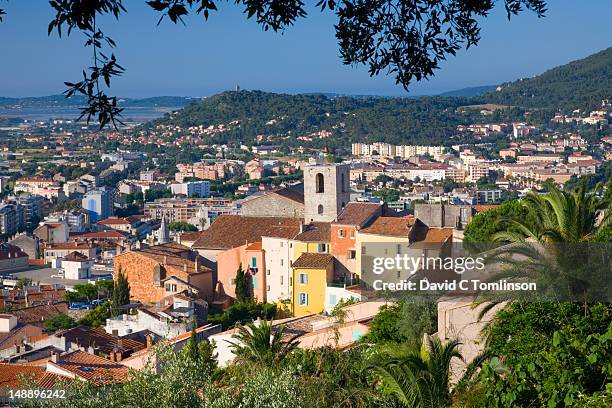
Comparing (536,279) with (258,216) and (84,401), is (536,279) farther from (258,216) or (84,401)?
(258,216)

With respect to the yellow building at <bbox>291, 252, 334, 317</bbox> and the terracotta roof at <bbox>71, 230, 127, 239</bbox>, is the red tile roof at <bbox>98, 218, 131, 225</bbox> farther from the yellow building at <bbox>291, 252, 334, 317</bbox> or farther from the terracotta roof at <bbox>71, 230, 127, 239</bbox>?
the yellow building at <bbox>291, 252, 334, 317</bbox>

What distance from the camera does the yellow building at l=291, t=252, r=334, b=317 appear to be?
18.4 metres

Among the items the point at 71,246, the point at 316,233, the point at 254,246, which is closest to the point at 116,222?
the point at 71,246

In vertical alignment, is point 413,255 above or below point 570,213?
below

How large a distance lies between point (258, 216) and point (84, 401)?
55.7 feet

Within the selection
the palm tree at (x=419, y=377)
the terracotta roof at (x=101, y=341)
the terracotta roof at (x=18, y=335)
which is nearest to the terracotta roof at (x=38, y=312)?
the terracotta roof at (x=18, y=335)

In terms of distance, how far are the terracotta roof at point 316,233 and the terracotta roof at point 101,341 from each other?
445cm

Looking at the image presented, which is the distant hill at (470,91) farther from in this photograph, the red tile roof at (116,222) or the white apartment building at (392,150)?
the red tile roof at (116,222)

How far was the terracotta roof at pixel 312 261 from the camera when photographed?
60.7 feet

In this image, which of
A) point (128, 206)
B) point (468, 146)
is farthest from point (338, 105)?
point (128, 206)

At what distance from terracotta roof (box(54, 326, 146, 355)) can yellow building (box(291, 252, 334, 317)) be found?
11.6ft

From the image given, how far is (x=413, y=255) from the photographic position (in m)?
16.8

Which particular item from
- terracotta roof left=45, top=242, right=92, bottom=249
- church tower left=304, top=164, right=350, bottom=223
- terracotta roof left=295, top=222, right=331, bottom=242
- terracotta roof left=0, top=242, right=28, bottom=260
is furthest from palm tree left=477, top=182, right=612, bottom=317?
terracotta roof left=45, top=242, right=92, bottom=249

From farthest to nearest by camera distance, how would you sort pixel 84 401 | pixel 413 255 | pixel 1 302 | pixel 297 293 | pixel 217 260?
pixel 1 302
pixel 217 260
pixel 297 293
pixel 413 255
pixel 84 401
